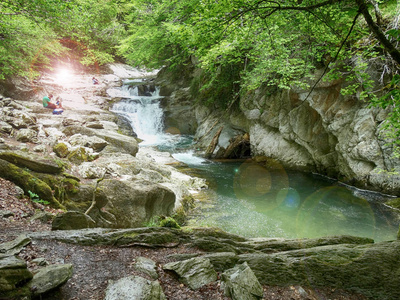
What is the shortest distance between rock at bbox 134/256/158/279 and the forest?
407 cm

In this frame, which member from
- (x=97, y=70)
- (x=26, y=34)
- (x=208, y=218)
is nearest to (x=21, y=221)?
(x=208, y=218)

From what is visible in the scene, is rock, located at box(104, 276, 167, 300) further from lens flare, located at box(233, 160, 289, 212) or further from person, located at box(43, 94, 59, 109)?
person, located at box(43, 94, 59, 109)

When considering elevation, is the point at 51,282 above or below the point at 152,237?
above

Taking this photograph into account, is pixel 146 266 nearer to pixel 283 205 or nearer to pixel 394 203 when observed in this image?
pixel 283 205

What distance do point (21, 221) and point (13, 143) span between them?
5.00 metres

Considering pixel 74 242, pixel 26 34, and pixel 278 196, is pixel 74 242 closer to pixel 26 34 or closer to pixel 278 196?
pixel 278 196

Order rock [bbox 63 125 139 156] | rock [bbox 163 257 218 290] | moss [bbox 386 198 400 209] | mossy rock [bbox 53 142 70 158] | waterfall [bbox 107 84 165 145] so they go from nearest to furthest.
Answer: rock [bbox 163 257 218 290] → mossy rock [bbox 53 142 70 158] → moss [bbox 386 198 400 209] → rock [bbox 63 125 139 156] → waterfall [bbox 107 84 165 145]

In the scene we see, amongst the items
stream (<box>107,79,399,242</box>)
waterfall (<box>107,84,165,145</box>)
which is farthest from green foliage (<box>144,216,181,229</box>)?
waterfall (<box>107,84,165,145</box>)

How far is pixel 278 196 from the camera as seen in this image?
38.8 ft

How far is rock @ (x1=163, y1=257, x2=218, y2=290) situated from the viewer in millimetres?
3289

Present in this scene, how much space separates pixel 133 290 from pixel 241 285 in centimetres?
150

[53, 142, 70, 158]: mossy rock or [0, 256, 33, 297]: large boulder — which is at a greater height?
[53, 142, 70, 158]: mossy rock

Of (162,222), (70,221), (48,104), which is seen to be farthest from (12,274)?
(48,104)

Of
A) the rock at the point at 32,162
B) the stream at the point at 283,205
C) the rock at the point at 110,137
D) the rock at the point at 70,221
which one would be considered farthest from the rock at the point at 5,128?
the stream at the point at 283,205
